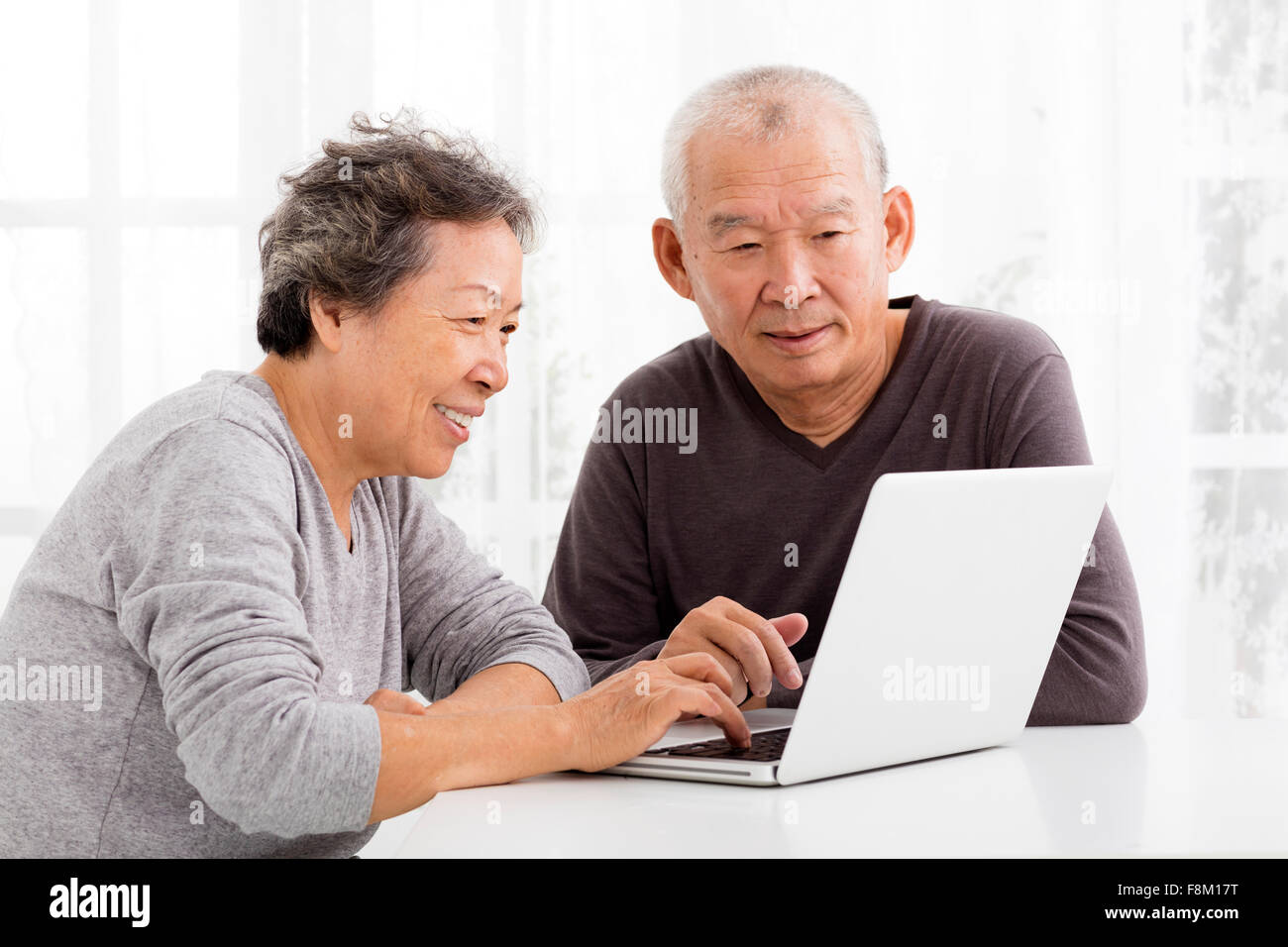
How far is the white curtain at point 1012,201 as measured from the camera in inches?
120

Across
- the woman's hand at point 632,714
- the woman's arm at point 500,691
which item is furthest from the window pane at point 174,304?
the woman's hand at point 632,714

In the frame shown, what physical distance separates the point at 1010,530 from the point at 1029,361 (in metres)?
0.63

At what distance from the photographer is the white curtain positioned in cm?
305

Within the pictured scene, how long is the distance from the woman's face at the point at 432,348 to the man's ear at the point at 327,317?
0.02 meters

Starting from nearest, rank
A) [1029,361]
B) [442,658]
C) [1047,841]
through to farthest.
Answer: [1047,841] < [442,658] < [1029,361]

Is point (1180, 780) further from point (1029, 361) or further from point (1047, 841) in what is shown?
point (1029, 361)

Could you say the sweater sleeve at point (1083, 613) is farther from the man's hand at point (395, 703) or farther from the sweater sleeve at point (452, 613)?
the man's hand at point (395, 703)

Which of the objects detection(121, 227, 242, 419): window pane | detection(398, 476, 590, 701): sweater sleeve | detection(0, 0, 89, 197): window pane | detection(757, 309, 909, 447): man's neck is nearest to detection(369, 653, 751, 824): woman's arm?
detection(398, 476, 590, 701): sweater sleeve

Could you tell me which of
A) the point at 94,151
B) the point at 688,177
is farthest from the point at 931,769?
the point at 94,151

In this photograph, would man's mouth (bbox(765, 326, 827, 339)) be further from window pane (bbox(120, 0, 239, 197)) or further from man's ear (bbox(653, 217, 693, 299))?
window pane (bbox(120, 0, 239, 197))

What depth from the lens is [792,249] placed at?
5.12 feet

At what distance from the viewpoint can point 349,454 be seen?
1.28 metres

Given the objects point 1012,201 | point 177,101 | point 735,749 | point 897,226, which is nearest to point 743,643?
point 735,749

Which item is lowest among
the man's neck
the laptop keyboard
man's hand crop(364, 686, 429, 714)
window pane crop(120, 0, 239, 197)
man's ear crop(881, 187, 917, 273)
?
the laptop keyboard
